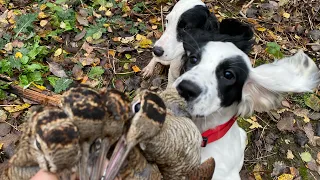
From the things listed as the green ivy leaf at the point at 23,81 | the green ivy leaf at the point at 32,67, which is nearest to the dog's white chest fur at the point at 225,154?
the green ivy leaf at the point at 23,81

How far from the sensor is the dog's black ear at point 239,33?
10.0 feet

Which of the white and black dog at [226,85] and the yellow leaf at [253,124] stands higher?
the white and black dog at [226,85]

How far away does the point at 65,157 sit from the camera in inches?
62.9

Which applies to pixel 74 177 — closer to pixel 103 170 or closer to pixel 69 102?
pixel 103 170

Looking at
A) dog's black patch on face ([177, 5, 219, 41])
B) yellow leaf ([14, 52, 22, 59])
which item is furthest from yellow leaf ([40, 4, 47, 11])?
dog's black patch on face ([177, 5, 219, 41])

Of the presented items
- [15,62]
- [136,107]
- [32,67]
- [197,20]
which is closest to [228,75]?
[197,20]

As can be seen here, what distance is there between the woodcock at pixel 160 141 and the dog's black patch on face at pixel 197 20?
52.3 inches

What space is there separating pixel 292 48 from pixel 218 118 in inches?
104

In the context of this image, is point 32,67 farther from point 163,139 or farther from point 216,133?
point 163,139

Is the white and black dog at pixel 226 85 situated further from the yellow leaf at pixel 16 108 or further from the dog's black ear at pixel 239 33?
the yellow leaf at pixel 16 108

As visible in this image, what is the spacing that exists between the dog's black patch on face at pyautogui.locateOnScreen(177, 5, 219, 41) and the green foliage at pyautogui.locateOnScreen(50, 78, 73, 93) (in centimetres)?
114

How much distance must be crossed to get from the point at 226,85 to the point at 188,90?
0.99 ft

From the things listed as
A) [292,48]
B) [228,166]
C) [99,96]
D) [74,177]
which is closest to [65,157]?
[74,177]

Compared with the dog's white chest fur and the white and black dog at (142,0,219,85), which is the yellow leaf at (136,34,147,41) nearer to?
the white and black dog at (142,0,219,85)
